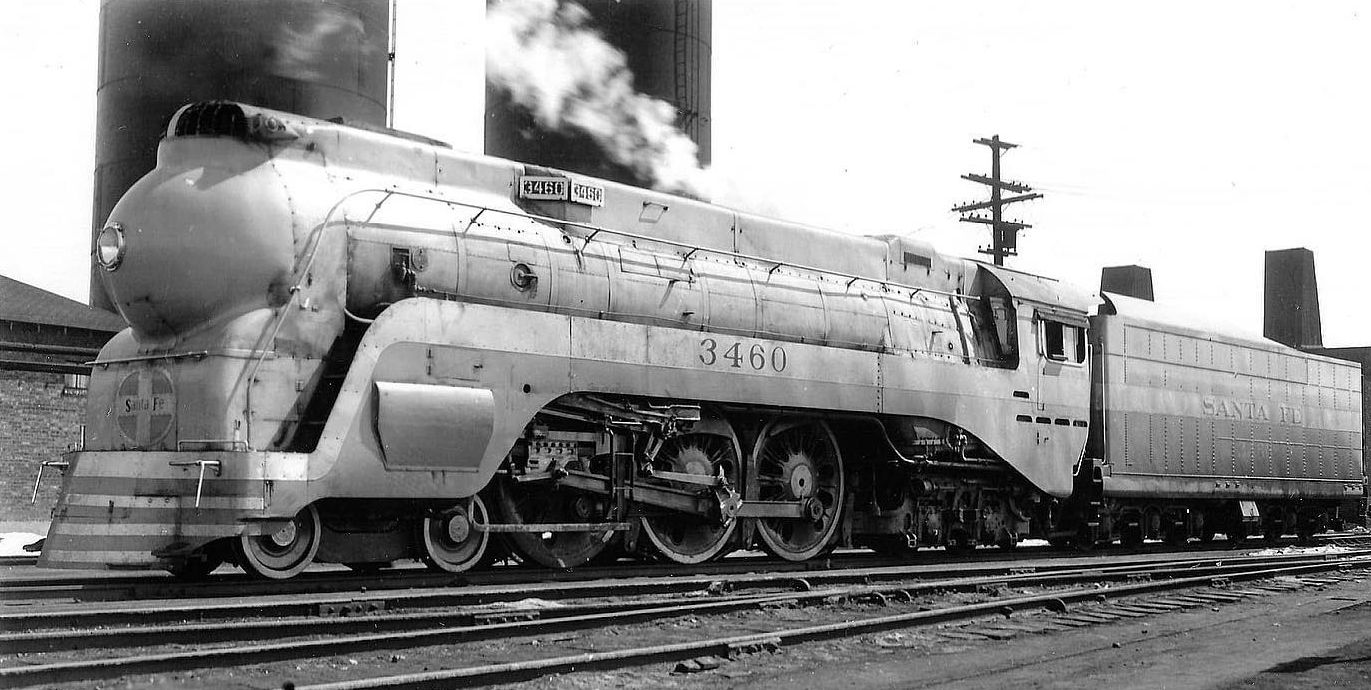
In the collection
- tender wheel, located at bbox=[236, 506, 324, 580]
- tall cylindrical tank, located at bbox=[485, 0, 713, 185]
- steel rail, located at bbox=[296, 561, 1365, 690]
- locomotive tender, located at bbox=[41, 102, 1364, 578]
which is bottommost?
steel rail, located at bbox=[296, 561, 1365, 690]

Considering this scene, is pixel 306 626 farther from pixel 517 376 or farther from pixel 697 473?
pixel 697 473

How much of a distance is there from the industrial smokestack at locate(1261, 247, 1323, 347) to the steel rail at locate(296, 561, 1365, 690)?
167ft

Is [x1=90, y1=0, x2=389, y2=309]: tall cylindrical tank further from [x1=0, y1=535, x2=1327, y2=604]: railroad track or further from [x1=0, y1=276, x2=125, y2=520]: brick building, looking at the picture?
[x1=0, y1=535, x2=1327, y2=604]: railroad track

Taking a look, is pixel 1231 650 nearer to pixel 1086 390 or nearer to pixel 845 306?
pixel 845 306

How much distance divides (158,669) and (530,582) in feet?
15.1

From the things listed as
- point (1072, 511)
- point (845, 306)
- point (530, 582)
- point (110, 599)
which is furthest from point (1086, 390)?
point (110, 599)

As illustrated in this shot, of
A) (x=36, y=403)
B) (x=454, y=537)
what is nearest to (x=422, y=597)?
(x=454, y=537)

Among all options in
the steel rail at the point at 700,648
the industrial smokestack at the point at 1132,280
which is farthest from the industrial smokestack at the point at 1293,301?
the steel rail at the point at 700,648

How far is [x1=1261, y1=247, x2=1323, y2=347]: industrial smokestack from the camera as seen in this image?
5597cm

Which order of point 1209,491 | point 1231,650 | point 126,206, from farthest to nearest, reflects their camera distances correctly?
1. point 1209,491
2. point 126,206
3. point 1231,650

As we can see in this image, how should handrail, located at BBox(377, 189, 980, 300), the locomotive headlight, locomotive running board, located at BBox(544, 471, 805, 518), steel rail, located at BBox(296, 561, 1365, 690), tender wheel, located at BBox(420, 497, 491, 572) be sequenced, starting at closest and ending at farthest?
steel rail, located at BBox(296, 561, 1365, 690), the locomotive headlight, tender wheel, located at BBox(420, 497, 491, 572), handrail, located at BBox(377, 189, 980, 300), locomotive running board, located at BBox(544, 471, 805, 518)

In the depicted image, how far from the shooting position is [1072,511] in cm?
1744

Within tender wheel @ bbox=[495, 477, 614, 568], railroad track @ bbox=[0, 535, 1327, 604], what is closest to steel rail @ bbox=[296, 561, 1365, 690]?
railroad track @ bbox=[0, 535, 1327, 604]

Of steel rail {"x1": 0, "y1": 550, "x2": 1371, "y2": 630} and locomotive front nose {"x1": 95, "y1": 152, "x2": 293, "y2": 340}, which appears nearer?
steel rail {"x1": 0, "y1": 550, "x2": 1371, "y2": 630}
